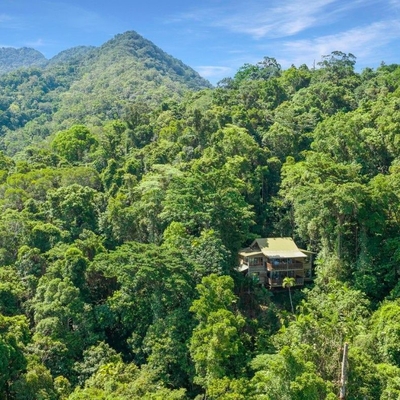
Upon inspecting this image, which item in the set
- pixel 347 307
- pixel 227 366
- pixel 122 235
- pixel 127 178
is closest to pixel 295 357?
pixel 227 366

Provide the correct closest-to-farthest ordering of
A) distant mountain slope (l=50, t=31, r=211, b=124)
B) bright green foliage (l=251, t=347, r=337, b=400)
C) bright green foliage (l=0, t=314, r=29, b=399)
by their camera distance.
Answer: bright green foliage (l=251, t=347, r=337, b=400)
bright green foliage (l=0, t=314, r=29, b=399)
distant mountain slope (l=50, t=31, r=211, b=124)

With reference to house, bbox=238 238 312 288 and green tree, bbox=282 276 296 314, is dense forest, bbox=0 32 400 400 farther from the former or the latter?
house, bbox=238 238 312 288

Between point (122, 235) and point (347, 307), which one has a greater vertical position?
point (122, 235)

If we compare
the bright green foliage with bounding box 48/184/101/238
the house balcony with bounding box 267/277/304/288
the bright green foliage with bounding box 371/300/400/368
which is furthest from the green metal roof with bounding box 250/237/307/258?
the bright green foliage with bounding box 48/184/101/238

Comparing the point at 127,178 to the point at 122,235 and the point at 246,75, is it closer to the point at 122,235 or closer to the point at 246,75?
the point at 122,235

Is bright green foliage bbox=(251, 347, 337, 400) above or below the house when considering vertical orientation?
below

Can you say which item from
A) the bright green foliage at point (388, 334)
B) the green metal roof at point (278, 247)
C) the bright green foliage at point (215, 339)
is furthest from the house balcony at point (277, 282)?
the bright green foliage at point (388, 334)
